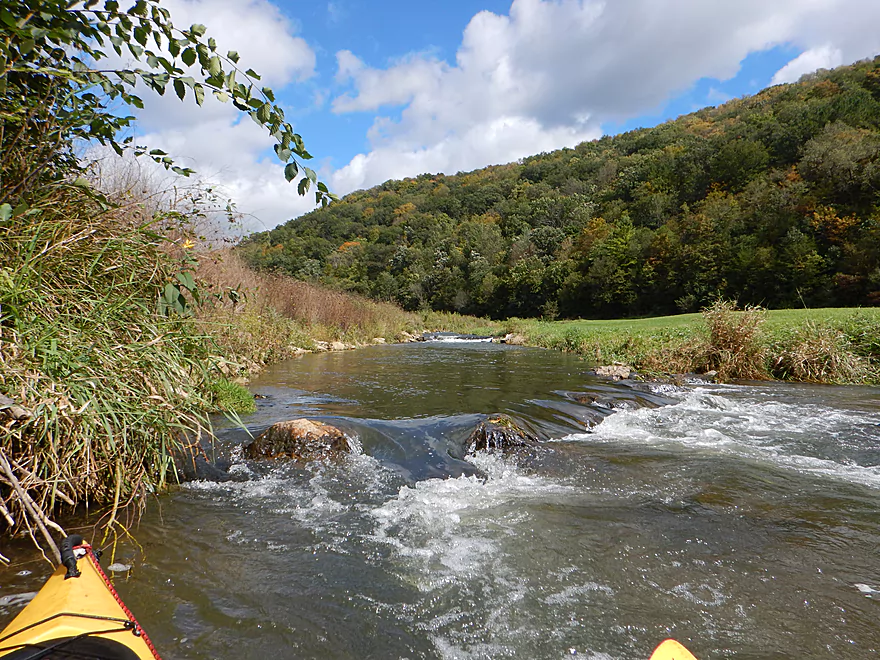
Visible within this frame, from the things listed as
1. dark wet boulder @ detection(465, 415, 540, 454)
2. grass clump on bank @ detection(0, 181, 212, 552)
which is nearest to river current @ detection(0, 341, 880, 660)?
dark wet boulder @ detection(465, 415, 540, 454)

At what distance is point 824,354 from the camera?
1042 centimetres

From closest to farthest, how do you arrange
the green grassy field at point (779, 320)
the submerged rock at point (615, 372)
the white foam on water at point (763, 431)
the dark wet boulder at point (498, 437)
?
the white foam on water at point (763, 431), the dark wet boulder at point (498, 437), the submerged rock at point (615, 372), the green grassy field at point (779, 320)

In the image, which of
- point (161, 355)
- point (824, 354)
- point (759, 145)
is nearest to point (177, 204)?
point (161, 355)

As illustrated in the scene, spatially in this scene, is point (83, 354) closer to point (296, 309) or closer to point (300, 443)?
point (300, 443)

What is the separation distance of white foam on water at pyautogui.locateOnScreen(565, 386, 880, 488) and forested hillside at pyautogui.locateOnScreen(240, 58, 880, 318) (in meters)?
8.96

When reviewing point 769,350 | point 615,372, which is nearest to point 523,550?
point 615,372

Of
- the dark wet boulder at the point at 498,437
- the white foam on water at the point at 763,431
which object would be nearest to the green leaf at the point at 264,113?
the dark wet boulder at the point at 498,437

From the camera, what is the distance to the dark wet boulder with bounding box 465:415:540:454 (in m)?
5.76

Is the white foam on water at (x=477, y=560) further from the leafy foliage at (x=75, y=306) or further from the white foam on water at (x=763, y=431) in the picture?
the white foam on water at (x=763, y=431)

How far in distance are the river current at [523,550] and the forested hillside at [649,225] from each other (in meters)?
8.74

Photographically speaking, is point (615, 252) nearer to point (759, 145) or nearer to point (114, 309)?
point (759, 145)

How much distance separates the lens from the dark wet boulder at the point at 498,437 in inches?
227

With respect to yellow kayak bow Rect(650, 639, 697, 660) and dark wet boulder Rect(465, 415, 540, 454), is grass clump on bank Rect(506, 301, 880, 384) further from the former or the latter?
yellow kayak bow Rect(650, 639, 697, 660)

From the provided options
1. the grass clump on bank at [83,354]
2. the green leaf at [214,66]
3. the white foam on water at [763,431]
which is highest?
the green leaf at [214,66]
